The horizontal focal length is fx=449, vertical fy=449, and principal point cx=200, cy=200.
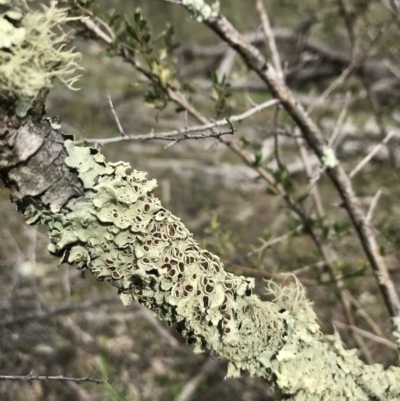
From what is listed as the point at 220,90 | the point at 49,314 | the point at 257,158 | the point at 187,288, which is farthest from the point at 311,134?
the point at 49,314

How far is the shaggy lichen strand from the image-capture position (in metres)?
0.74

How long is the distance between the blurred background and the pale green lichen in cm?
34

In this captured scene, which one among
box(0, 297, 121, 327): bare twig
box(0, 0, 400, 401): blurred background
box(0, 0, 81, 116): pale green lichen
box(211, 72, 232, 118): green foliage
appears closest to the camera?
box(0, 0, 81, 116): pale green lichen

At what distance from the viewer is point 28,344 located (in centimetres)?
225

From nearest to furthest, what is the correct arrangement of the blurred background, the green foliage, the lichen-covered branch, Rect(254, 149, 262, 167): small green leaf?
the lichen-covered branch < the green foliage < Rect(254, 149, 262, 167): small green leaf < the blurred background

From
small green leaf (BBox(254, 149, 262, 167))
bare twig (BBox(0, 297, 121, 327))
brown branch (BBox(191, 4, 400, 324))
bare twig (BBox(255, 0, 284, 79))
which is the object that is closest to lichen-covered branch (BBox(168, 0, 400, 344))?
brown branch (BBox(191, 4, 400, 324))

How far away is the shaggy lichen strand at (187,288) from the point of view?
2.43ft

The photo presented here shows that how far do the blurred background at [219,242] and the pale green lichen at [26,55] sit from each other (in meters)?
0.34

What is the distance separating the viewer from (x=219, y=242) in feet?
5.24

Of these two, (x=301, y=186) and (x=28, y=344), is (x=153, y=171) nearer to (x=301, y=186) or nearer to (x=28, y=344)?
(x=301, y=186)

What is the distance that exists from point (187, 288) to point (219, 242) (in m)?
0.80

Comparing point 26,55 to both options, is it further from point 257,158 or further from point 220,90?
point 257,158

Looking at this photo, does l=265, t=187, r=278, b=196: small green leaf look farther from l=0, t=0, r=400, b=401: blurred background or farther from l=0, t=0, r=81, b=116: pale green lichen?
l=0, t=0, r=81, b=116: pale green lichen

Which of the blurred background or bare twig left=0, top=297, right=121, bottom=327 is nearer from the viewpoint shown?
the blurred background
